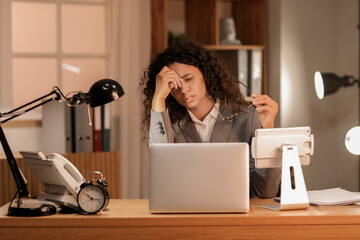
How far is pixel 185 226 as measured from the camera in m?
1.77

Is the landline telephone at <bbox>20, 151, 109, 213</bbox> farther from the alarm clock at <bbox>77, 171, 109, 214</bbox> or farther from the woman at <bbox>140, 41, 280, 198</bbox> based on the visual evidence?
the woman at <bbox>140, 41, 280, 198</bbox>

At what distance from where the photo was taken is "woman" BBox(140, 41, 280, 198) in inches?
88.7

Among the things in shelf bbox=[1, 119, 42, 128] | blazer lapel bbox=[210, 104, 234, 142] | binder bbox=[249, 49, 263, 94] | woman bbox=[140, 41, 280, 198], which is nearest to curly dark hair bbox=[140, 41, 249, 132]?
woman bbox=[140, 41, 280, 198]

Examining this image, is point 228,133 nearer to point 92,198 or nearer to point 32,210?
point 92,198

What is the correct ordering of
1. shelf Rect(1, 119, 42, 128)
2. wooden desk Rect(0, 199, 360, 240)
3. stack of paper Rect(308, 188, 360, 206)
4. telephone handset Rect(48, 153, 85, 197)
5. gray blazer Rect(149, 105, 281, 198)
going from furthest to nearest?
shelf Rect(1, 119, 42, 128) < gray blazer Rect(149, 105, 281, 198) < stack of paper Rect(308, 188, 360, 206) < telephone handset Rect(48, 153, 85, 197) < wooden desk Rect(0, 199, 360, 240)

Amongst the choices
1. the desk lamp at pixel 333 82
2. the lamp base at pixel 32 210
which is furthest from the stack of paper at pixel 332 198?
the desk lamp at pixel 333 82

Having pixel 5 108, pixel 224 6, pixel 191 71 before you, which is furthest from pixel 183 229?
pixel 224 6

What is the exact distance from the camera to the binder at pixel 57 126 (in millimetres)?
3234

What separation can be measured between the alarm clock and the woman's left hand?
78 centimetres

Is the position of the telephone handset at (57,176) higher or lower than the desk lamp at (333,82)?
lower

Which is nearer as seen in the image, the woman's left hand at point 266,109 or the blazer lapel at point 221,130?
the woman's left hand at point 266,109

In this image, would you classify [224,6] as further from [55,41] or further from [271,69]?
[55,41]

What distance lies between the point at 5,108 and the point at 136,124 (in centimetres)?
85

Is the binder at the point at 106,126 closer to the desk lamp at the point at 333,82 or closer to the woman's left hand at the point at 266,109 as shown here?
the woman's left hand at the point at 266,109
